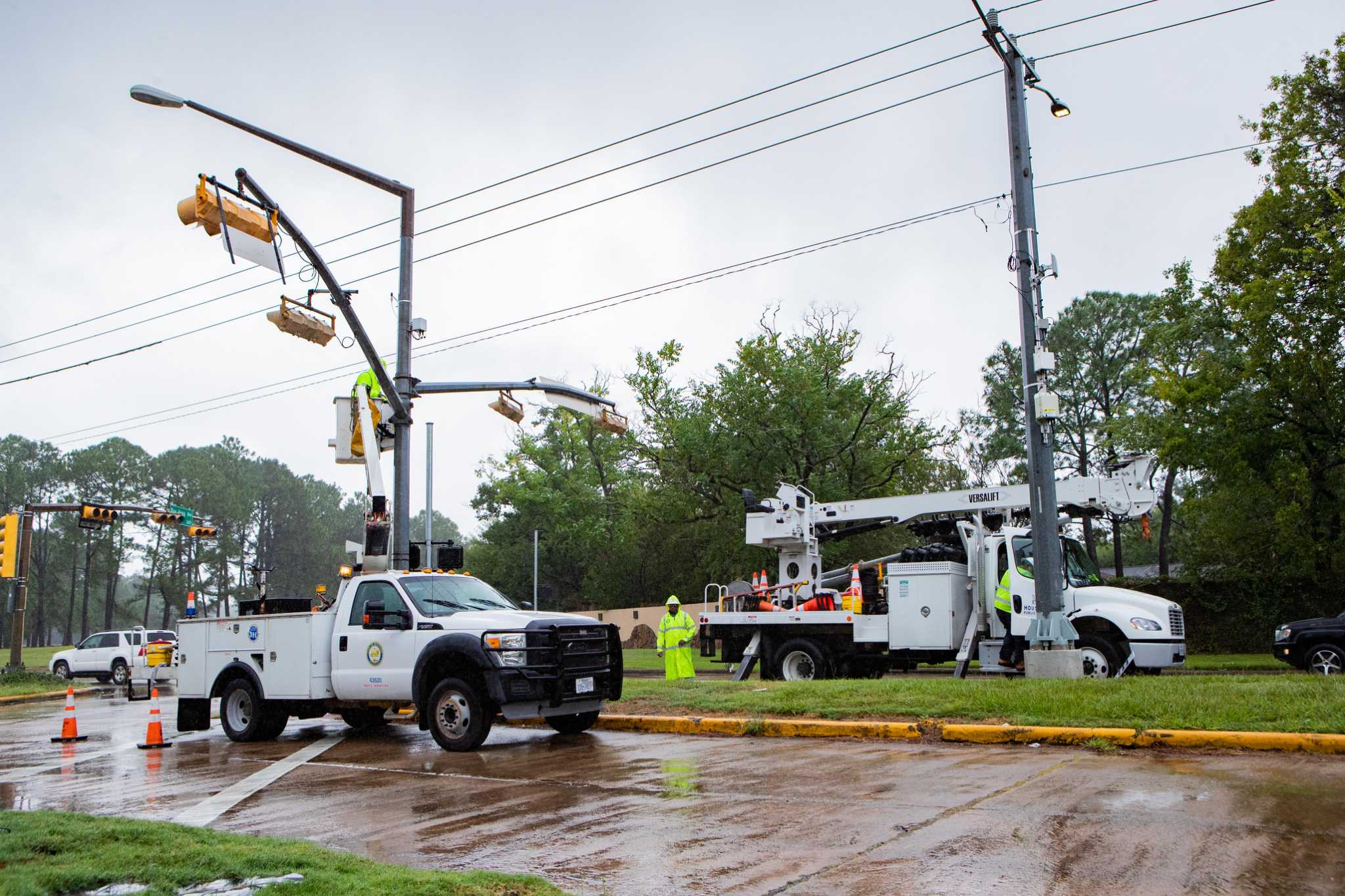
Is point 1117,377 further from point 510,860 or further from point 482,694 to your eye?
point 510,860

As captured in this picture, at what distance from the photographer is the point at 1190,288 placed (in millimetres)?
33375

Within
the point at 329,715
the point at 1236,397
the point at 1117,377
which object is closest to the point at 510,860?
the point at 329,715

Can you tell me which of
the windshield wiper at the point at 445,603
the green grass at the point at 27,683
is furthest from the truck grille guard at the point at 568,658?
the green grass at the point at 27,683

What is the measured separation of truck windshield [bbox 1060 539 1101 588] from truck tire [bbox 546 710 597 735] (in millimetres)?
7709

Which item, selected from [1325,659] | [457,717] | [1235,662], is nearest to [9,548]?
[457,717]

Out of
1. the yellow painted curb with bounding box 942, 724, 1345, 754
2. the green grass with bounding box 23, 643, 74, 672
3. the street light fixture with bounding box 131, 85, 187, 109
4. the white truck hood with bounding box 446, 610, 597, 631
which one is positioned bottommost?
the green grass with bounding box 23, 643, 74, 672

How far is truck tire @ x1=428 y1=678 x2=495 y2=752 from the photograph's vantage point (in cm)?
1078

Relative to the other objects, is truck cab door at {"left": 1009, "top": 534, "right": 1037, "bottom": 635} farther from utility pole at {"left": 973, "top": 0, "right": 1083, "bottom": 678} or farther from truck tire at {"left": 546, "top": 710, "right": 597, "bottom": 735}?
truck tire at {"left": 546, "top": 710, "right": 597, "bottom": 735}

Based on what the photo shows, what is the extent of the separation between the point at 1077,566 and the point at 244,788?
1225 cm

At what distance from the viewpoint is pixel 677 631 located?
65.8 ft

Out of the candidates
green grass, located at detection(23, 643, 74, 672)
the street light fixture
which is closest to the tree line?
the street light fixture

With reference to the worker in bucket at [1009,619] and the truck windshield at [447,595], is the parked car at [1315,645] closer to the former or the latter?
the worker in bucket at [1009,619]

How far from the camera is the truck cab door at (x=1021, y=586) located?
51.4 ft

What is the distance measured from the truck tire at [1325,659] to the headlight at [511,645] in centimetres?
1269
